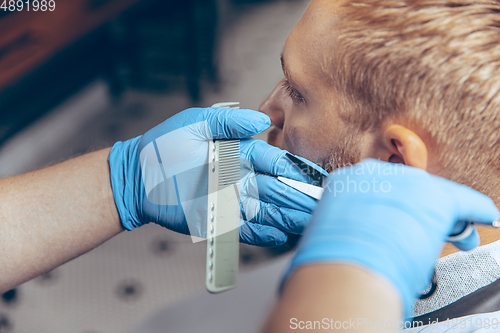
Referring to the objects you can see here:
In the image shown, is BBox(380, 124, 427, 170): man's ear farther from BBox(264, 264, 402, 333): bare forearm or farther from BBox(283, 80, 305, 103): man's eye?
BBox(264, 264, 402, 333): bare forearm

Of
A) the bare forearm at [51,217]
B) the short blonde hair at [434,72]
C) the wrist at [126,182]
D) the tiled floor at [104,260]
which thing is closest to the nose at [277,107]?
the short blonde hair at [434,72]

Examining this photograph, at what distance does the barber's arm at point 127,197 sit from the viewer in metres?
1.09

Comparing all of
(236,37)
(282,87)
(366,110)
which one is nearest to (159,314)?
(282,87)

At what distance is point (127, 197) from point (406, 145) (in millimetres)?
941

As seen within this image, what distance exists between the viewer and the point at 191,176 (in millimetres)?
1163

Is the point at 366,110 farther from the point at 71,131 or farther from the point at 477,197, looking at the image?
the point at 71,131

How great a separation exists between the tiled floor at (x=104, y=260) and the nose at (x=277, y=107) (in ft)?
3.74

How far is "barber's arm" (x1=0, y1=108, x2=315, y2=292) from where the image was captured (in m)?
1.09

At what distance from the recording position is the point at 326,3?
34.6 inches

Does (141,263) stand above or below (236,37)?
below

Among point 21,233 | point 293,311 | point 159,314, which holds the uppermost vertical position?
point 293,311

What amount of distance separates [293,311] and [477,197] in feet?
1.44

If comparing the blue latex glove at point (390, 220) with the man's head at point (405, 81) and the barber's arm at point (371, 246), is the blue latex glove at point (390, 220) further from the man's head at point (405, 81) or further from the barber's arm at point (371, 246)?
the man's head at point (405, 81)

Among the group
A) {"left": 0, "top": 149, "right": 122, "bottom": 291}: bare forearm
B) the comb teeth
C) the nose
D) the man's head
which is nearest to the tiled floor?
{"left": 0, "top": 149, "right": 122, "bottom": 291}: bare forearm
